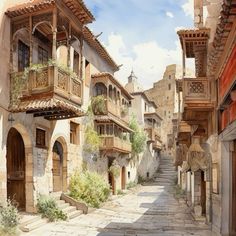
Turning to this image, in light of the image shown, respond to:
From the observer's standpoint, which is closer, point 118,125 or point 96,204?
point 96,204

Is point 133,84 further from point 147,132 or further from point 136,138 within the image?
point 136,138

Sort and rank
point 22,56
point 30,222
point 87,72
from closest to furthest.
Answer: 1. point 30,222
2. point 22,56
3. point 87,72

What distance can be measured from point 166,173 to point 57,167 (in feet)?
93.2

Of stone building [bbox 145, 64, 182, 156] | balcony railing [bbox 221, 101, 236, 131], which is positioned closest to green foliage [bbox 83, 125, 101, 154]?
balcony railing [bbox 221, 101, 236, 131]

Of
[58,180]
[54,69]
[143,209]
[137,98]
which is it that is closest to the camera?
[54,69]

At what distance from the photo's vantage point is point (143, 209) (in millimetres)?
18422

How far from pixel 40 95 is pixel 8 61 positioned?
186 cm

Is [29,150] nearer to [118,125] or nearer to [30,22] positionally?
[30,22]

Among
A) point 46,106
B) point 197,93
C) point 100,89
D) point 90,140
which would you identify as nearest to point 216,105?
point 197,93

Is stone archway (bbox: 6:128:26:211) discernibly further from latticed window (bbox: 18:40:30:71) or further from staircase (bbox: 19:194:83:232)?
latticed window (bbox: 18:40:30:71)

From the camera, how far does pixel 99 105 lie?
22.0 m

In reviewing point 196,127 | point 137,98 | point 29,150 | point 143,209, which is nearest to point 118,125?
point 143,209

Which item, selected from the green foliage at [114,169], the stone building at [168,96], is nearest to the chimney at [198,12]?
the green foliage at [114,169]

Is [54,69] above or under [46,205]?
above
